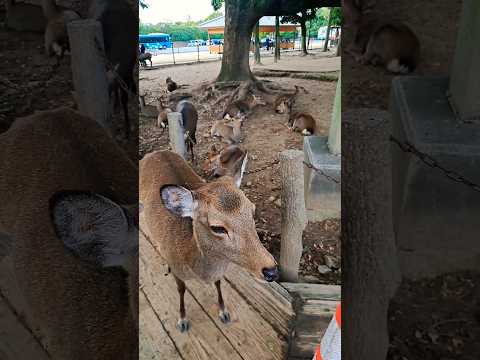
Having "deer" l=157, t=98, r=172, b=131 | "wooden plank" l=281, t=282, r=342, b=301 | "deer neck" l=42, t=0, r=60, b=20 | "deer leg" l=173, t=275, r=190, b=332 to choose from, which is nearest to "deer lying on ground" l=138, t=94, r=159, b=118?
"deer" l=157, t=98, r=172, b=131

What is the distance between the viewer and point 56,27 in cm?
36

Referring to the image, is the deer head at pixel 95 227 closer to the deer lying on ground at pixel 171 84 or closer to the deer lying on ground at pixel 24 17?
the deer lying on ground at pixel 24 17

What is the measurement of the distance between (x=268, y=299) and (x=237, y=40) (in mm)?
825

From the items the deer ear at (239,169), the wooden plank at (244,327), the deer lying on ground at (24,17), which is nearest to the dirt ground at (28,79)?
the deer lying on ground at (24,17)

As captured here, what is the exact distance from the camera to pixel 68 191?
38 cm

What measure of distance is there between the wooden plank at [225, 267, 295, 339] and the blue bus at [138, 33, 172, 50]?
684 mm

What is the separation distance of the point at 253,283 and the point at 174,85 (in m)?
0.71

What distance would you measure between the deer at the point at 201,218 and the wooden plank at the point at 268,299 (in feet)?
0.68

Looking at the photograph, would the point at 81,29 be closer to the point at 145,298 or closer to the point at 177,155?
the point at 177,155

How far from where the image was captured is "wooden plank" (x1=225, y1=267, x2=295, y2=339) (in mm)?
960

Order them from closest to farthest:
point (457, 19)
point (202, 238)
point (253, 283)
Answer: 1. point (457, 19)
2. point (202, 238)
3. point (253, 283)

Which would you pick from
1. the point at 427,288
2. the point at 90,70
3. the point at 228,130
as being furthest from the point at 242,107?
the point at 427,288

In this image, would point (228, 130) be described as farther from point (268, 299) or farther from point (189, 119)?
point (268, 299)

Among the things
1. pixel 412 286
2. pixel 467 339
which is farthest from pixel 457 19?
pixel 467 339
